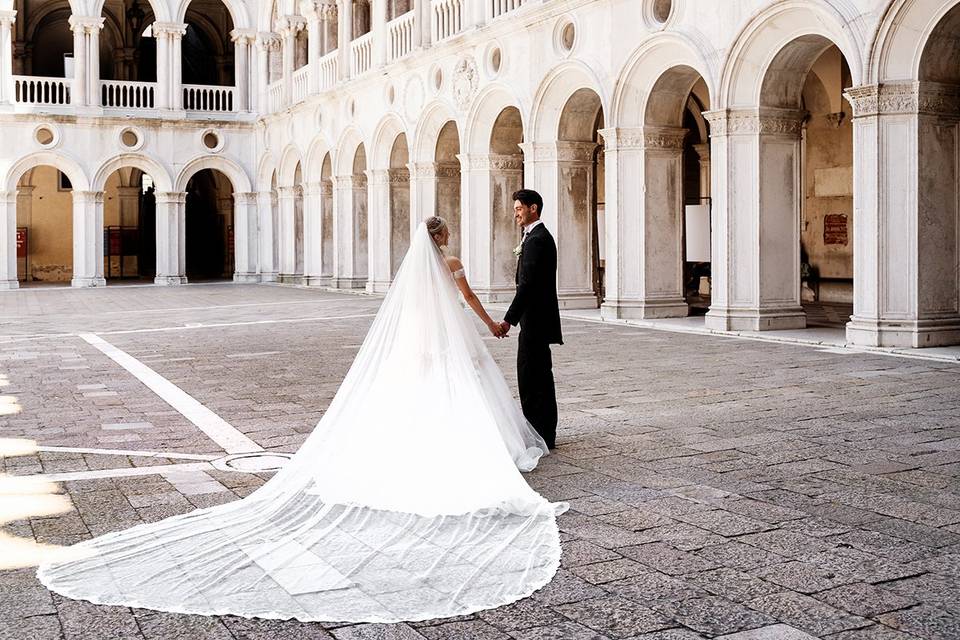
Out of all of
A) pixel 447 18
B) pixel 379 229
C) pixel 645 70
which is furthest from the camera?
pixel 379 229

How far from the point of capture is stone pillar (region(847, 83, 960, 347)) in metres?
12.6

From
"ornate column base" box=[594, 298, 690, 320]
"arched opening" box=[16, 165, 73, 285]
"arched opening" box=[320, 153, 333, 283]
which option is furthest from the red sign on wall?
"ornate column base" box=[594, 298, 690, 320]

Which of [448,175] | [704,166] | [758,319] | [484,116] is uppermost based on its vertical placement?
[484,116]

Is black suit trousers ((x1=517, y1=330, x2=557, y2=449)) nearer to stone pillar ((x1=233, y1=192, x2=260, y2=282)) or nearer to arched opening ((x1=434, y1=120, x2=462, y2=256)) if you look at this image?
arched opening ((x1=434, y1=120, x2=462, y2=256))

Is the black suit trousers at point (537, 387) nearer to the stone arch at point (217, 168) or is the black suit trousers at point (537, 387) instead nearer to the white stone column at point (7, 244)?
the white stone column at point (7, 244)

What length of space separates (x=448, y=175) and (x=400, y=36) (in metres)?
3.57

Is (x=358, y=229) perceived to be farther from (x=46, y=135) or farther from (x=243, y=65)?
(x=46, y=135)

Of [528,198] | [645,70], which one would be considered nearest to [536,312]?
[528,198]

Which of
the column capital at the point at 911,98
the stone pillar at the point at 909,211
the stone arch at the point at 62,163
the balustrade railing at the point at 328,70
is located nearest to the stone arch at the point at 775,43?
the column capital at the point at 911,98

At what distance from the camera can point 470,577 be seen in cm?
434

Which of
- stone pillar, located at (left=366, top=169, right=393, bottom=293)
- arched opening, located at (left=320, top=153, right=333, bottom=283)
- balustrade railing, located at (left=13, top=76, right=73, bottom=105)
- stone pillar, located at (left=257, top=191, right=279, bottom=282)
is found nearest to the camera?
stone pillar, located at (left=366, top=169, right=393, bottom=293)

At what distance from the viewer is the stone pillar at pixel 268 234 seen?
36.4 m

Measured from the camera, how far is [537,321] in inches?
281

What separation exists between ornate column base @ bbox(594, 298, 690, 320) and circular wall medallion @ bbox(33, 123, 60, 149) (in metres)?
22.7
